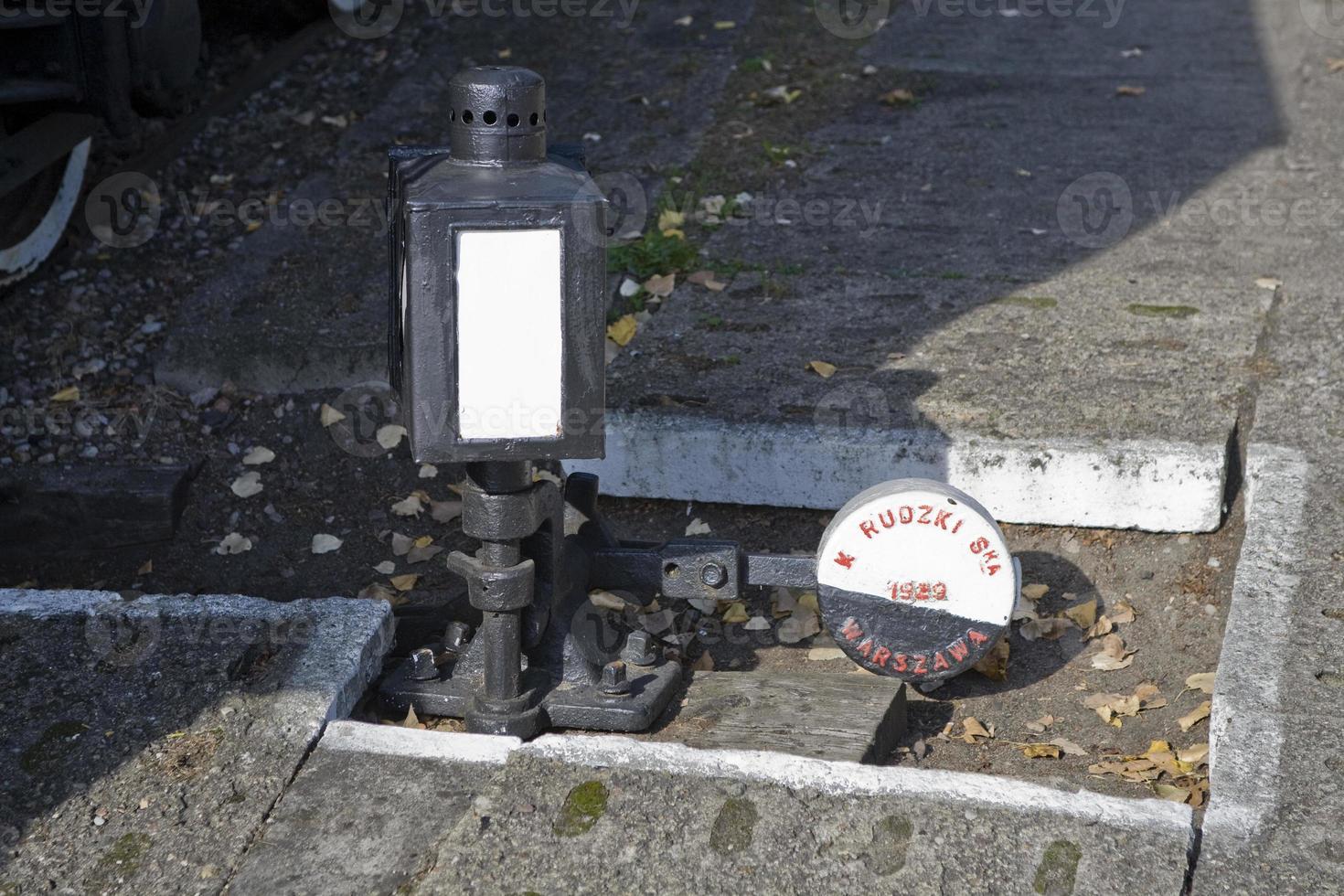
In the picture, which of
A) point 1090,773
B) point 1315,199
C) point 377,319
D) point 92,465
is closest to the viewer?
point 1090,773

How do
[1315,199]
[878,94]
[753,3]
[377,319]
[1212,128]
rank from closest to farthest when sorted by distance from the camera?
[377,319] → [1315,199] → [1212,128] → [878,94] → [753,3]

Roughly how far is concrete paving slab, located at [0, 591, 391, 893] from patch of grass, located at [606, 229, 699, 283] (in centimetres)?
200

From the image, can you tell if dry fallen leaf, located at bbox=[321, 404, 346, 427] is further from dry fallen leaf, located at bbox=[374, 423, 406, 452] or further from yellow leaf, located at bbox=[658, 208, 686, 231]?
yellow leaf, located at bbox=[658, 208, 686, 231]

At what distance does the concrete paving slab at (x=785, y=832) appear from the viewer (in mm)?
2205

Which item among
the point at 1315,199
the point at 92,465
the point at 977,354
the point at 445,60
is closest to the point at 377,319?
the point at 92,465

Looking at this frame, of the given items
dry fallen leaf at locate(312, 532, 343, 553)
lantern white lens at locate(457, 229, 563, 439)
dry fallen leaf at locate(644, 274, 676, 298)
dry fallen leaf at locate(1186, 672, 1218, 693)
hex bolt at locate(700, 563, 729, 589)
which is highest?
lantern white lens at locate(457, 229, 563, 439)

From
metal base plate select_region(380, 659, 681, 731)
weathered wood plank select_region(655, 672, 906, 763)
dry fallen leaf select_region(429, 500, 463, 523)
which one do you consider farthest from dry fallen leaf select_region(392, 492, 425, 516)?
weathered wood plank select_region(655, 672, 906, 763)

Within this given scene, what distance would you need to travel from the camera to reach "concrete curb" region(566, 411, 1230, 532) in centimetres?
339

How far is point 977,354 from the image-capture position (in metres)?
3.96

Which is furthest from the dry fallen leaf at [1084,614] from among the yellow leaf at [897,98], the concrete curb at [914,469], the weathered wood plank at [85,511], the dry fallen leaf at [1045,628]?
the yellow leaf at [897,98]

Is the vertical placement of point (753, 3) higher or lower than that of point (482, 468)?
higher

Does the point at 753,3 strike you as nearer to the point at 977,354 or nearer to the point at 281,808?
the point at 977,354

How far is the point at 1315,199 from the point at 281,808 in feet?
14.5

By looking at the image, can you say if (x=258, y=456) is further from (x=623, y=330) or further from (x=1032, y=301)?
(x=1032, y=301)
